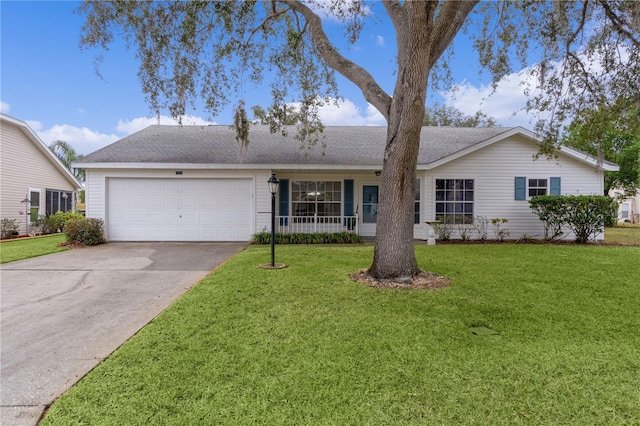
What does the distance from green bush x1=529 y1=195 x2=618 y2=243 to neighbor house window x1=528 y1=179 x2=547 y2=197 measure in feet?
2.41

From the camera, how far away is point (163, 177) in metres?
10.7

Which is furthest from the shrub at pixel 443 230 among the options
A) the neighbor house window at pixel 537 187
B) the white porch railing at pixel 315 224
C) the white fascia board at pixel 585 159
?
the white fascia board at pixel 585 159

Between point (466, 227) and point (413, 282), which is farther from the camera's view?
point (466, 227)

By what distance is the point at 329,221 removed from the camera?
1129 cm

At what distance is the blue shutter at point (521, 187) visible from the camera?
35.7ft

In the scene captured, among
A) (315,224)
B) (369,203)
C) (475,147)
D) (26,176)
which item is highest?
(475,147)

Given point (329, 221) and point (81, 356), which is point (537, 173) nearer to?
point (329, 221)

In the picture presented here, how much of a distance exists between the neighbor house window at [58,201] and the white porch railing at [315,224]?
13133 millimetres

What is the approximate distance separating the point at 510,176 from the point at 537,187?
1.06m

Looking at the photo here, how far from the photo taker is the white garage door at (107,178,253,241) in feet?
35.3

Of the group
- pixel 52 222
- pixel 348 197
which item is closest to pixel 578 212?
pixel 348 197

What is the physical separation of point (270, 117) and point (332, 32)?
117 inches

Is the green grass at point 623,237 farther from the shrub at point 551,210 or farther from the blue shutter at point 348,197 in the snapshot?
the blue shutter at point 348,197

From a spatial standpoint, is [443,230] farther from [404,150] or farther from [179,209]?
[179,209]
